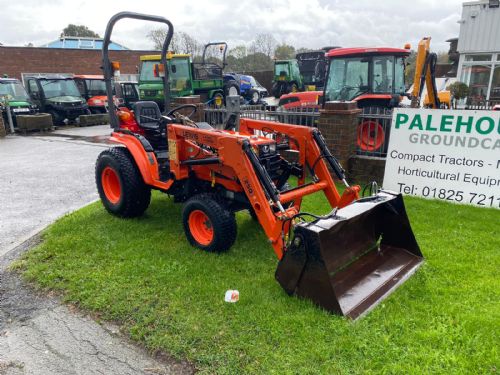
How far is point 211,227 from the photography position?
158 inches

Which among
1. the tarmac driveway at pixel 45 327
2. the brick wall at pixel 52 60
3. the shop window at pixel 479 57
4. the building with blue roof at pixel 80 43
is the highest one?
the building with blue roof at pixel 80 43

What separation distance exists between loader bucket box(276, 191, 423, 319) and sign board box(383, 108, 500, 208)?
7.63 ft

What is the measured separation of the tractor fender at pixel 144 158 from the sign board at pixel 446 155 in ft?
11.7

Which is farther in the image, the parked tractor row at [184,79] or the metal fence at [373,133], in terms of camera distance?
the parked tractor row at [184,79]

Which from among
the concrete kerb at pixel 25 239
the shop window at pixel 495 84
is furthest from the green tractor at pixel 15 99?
the shop window at pixel 495 84

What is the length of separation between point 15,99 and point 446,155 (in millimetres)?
15693

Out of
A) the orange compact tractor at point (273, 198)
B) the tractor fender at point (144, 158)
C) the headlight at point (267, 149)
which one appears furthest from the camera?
the tractor fender at point (144, 158)

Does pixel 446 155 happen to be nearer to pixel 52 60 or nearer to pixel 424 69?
pixel 424 69

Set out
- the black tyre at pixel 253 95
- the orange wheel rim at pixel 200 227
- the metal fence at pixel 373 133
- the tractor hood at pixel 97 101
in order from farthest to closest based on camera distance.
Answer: the black tyre at pixel 253 95 → the tractor hood at pixel 97 101 → the metal fence at pixel 373 133 → the orange wheel rim at pixel 200 227

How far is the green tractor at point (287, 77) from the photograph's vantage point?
23.0 meters

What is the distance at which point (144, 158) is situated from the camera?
179 inches

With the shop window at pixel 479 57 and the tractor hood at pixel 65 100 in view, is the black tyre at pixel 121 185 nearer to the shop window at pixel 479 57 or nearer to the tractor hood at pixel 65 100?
the tractor hood at pixel 65 100

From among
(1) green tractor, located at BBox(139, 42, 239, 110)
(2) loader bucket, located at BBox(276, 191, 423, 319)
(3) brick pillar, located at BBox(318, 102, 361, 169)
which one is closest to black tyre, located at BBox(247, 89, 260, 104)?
(1) green tractor, located at BBox(139, 42, 239, 110)

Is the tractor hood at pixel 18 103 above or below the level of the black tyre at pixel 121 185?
above
